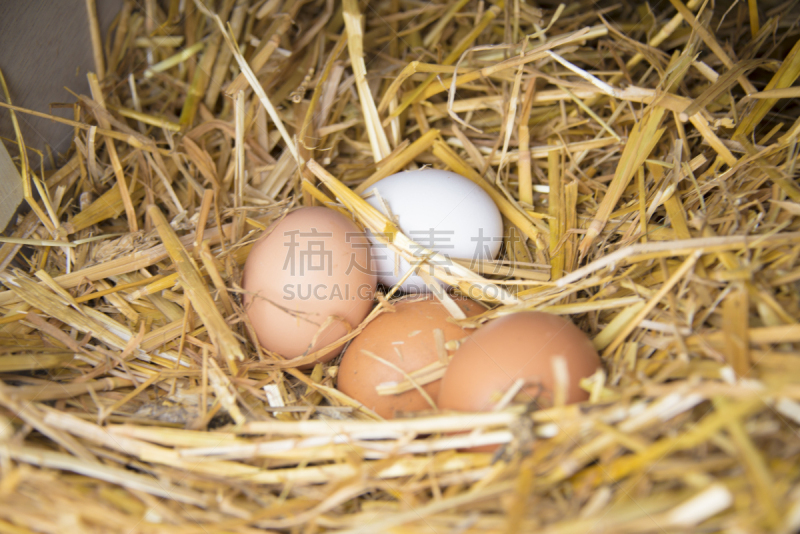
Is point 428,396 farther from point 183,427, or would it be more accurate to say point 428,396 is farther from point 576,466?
point 183,427

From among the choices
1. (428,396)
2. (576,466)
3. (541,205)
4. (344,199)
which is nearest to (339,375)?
(428,396)

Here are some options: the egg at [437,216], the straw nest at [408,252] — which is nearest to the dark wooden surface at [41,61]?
the straw nest at [408,252]

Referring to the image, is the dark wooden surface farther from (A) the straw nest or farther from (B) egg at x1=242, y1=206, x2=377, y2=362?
(B) egg at x1=242, y1=206, x2=377, y2=362

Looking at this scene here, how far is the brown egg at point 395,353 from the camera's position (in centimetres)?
123

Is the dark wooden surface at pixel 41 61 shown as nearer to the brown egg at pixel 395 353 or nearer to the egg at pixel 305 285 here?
the egg at pixel 305 285

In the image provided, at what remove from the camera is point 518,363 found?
1.05m

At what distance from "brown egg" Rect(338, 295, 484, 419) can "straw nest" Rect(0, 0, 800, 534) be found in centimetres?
6

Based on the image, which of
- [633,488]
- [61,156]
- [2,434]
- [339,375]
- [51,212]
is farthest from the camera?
[61,156]

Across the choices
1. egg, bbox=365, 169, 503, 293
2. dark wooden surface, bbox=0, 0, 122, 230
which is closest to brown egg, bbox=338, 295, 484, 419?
egg, bbox=365, 169, 503, 293

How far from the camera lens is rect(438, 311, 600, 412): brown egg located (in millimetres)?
1031

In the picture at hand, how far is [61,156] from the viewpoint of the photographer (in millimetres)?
1625

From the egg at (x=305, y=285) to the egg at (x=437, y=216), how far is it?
14 cm

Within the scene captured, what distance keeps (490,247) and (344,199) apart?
47 cm

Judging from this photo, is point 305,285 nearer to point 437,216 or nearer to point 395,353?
point 395,353
